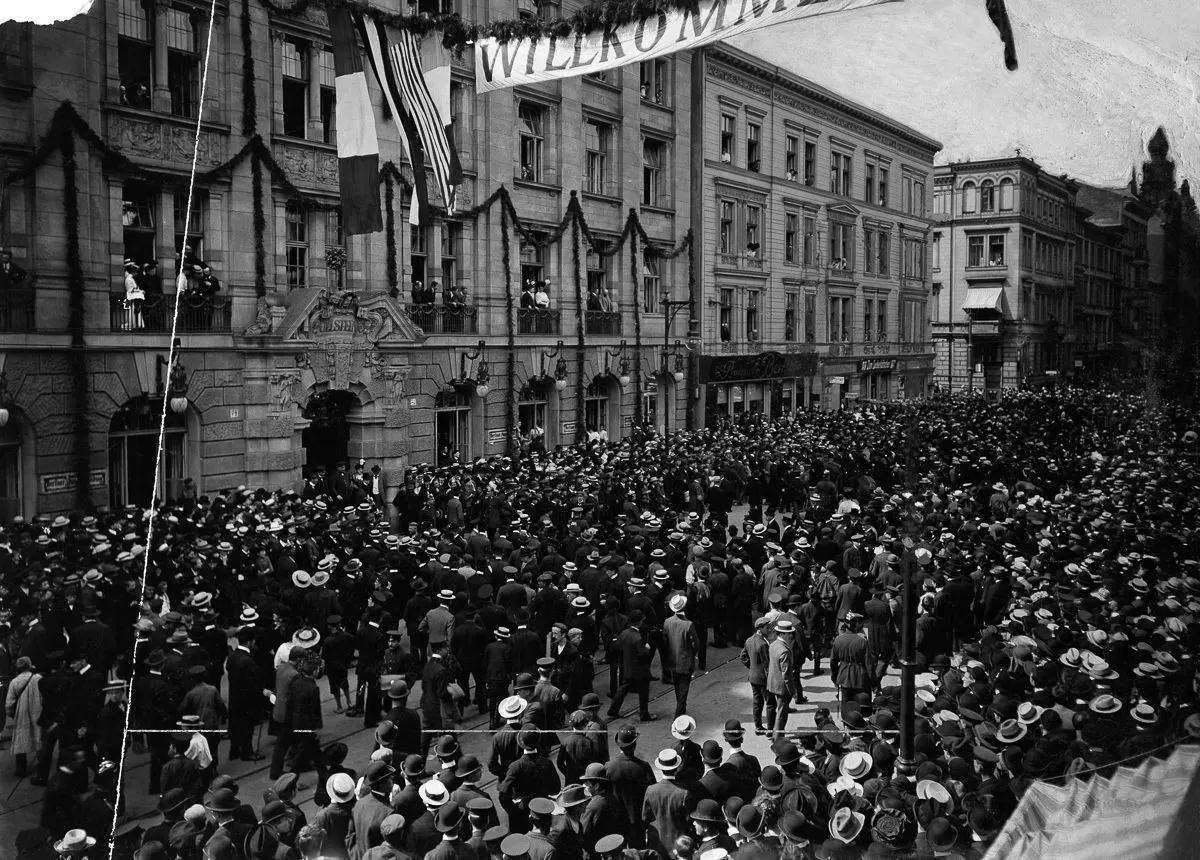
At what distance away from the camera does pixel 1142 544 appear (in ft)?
50.6

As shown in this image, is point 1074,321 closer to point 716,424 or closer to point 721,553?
point 721,553

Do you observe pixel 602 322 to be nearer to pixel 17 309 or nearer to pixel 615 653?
pixel 17 309

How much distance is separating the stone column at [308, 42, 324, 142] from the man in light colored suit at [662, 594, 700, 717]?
17398mm

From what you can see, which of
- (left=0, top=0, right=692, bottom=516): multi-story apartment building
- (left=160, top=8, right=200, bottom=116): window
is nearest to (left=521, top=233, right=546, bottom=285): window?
(left=0, top=0, right=692, bottom=516): multi-story apartment building

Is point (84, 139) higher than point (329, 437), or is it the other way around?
point (84, 139)

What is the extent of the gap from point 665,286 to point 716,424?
7495 millimetres

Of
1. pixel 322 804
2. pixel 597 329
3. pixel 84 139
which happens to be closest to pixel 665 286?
pixel 597 329

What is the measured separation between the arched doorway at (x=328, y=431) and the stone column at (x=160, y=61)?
7657 mm

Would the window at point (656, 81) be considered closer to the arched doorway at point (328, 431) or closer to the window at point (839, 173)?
the window at point (839, 173)

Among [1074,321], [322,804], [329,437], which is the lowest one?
[322,804]

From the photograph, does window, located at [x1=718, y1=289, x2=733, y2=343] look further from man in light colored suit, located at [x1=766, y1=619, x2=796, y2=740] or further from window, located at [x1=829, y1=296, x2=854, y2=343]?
man in light colored suit, located at [x1=766, y1=619, x2=796, y2=740]

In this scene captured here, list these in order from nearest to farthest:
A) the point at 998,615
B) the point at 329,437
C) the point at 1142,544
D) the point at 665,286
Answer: the point at 998,615, the point at 1142,544, the point at 329,437, the point at 665,286

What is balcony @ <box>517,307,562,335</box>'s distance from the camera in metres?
30.6

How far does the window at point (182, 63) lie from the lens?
21234mm
